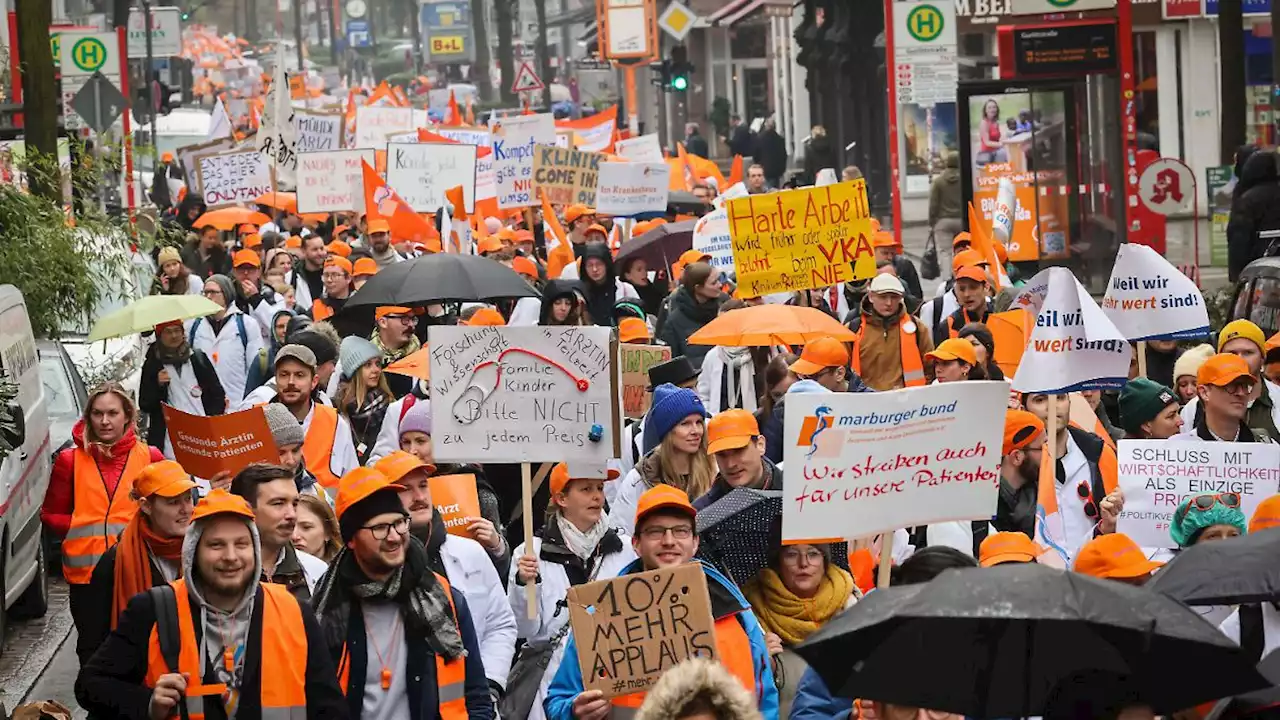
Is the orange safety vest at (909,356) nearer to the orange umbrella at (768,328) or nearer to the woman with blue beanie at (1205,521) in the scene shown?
the orange umbrella at (768,328)

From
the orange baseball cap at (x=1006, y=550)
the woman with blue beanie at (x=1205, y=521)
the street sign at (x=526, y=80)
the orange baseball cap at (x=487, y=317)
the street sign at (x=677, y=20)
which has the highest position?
the street sign at (x=677, y=20)

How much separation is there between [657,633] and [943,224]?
19348mm

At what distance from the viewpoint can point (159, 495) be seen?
7.50 metres

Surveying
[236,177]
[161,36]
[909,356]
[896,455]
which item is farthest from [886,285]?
[161,36]

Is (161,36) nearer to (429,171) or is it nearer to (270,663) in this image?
(429,171)

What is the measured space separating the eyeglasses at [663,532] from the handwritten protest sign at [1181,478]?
2520 mm

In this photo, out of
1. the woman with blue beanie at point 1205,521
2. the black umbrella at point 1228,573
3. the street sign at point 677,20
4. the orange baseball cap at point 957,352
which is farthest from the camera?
the street sign at point 677,20

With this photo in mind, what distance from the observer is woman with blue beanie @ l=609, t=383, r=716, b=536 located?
29.0 feet

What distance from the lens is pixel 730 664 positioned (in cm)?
644

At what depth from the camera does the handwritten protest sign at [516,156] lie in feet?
78.7

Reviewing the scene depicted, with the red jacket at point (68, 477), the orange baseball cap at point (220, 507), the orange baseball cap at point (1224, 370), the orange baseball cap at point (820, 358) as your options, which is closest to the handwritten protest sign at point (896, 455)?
the orange baseball cap at point (220, 507)

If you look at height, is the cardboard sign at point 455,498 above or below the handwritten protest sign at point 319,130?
below

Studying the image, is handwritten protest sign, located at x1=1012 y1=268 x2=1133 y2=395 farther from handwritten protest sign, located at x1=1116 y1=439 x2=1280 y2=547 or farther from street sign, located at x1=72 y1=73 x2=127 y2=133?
street sign, located at x1=72 y1=73 x2=127 y2=133

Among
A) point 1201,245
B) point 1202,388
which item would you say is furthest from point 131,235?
point 1201,245
